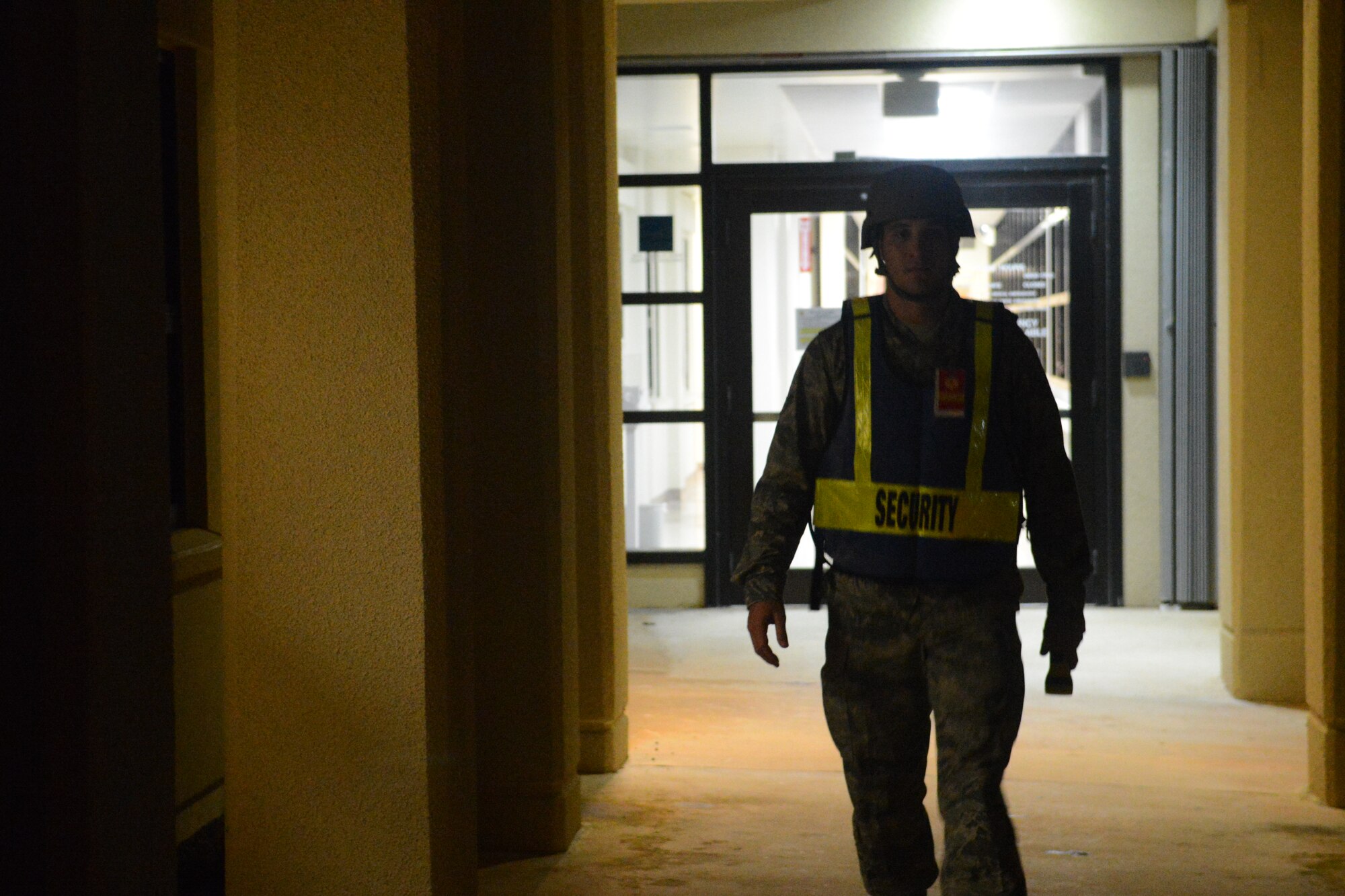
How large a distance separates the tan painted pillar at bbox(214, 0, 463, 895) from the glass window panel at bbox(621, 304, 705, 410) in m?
5.25

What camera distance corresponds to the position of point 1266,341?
5.71 m

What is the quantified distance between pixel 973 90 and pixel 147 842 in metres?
7.27

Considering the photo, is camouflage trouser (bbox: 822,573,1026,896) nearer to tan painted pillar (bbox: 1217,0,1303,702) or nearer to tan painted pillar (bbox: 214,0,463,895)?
tan painted pillar (bbox: 214,0,463,895)

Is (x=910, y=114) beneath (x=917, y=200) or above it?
above

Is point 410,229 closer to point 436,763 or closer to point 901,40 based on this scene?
point 436,763

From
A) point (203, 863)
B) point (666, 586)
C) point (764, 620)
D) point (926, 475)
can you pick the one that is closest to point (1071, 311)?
point (666, 586)

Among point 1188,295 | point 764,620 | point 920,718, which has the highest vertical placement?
point 1188,295

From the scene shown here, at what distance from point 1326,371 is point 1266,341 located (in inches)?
64.2

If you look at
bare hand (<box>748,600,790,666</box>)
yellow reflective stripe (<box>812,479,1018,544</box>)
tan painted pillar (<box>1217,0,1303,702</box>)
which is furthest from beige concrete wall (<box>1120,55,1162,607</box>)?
bare hand (<box>748,600,790,666</box>)

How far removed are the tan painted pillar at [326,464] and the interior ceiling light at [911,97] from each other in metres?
5.64

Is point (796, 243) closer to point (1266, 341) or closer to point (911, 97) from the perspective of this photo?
point (911, 97)

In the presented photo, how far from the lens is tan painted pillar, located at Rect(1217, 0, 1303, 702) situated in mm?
5688

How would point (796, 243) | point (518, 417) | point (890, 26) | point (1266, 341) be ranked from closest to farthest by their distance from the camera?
point (518, 417), point (1266, 341), point (890, 26), point (796, 243)

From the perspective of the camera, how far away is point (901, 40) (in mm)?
7590
